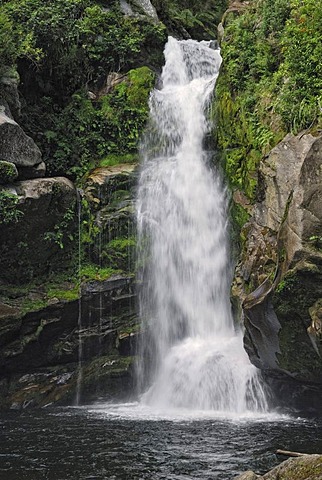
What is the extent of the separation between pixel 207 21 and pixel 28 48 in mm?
12592

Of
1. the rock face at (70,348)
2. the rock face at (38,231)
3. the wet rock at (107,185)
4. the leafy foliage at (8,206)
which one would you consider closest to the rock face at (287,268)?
the rock face at (70,348)

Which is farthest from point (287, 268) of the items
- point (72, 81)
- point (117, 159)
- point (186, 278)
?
point (72, 81)

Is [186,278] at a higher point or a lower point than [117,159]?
lower

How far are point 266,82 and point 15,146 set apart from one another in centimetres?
756

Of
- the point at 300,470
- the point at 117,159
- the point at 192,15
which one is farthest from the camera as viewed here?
the point at 192,15

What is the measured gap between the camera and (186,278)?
15703 millimetres

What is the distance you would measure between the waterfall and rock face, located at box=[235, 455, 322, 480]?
7.20 meters

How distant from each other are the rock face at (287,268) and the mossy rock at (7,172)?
22.1 feet

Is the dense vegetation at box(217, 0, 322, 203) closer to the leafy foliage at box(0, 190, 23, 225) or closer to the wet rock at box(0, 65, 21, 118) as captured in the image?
the leafy foliage at box(0, 190, 23, 225)

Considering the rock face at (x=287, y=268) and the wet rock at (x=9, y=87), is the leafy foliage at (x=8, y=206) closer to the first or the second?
the wet rock at (x=9, y=87)

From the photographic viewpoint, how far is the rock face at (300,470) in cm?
512

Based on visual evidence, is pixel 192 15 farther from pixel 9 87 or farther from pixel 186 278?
pixel 186 278

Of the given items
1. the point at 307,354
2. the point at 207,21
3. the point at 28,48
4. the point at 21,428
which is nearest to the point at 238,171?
the point at 307,354

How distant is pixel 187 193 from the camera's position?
16.7 meters
